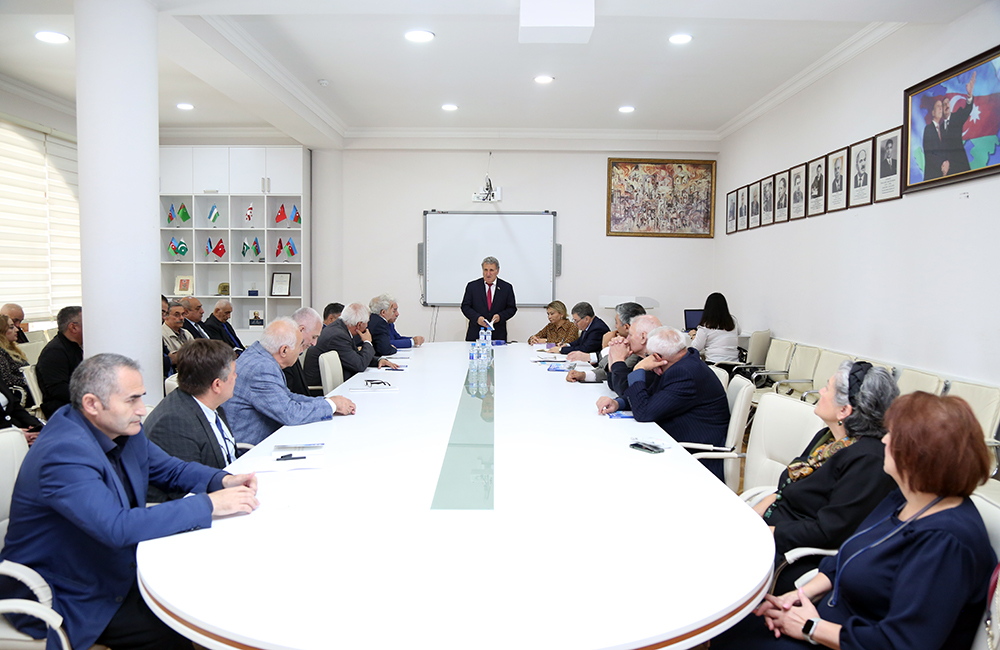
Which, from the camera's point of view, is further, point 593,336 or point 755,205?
point 755,205

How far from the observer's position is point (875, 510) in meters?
1.82

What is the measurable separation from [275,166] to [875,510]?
26.4 feet

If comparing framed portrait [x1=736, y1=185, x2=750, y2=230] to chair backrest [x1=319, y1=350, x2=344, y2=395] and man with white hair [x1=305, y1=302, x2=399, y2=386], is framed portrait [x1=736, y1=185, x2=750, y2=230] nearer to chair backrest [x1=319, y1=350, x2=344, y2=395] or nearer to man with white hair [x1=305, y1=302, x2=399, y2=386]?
man with white hair [x1=305, y1=302, x2=399, y2=386]

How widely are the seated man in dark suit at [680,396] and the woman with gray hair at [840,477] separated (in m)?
0.99

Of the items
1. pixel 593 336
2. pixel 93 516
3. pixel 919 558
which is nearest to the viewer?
pixel 919 558

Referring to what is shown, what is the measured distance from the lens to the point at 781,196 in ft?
22.2

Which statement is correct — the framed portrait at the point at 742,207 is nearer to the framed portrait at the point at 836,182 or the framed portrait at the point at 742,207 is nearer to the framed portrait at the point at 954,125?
the framed portrait at the point at 836,182

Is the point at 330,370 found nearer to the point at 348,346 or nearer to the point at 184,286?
the point at 348,346

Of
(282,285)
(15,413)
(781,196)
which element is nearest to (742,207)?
(781,196)

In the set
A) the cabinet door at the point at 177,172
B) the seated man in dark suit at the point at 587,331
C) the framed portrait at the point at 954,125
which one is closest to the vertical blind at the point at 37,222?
the cabinet door at the point at 177,172

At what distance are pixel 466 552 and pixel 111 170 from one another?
3319 millimetres

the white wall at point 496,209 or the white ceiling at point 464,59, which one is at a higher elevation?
the white ceiling at point 464,59

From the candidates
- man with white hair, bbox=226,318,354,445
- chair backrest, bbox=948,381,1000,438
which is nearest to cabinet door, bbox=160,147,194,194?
man with white hair, bbox=226,318,354,445

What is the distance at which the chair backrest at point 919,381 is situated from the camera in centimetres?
423
